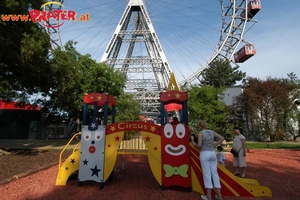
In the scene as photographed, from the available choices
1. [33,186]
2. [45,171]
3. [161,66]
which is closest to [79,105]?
[45,171]

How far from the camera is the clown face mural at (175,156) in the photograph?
5727 millimetres

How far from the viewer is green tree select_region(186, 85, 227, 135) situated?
2036 centimetres

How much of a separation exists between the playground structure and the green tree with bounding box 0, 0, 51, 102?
6.85 metres

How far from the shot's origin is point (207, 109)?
20562 millimetres

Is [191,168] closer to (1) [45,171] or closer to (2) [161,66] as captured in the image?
(1) [45,171]

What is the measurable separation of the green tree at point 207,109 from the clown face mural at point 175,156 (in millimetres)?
14190

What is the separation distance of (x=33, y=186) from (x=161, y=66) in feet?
Result: 146

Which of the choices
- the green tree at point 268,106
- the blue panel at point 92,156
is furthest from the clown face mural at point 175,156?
the green tree at point 268,106

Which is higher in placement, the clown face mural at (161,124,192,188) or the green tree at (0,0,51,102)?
the green tree at (0,0,51,102)

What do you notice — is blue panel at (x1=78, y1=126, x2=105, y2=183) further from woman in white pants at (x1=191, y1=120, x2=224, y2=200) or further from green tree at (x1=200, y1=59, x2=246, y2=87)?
green tree at (x1=200, y1=59, x2=246, y2=87)

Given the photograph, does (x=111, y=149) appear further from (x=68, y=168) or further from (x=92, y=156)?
(x=68, y=168)

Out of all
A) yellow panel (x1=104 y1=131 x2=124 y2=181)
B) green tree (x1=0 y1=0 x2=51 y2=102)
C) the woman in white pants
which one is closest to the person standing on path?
the woman in white pants

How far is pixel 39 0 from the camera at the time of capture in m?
12.7

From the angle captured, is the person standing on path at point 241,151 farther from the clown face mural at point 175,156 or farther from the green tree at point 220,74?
the green tree at point 220,74
